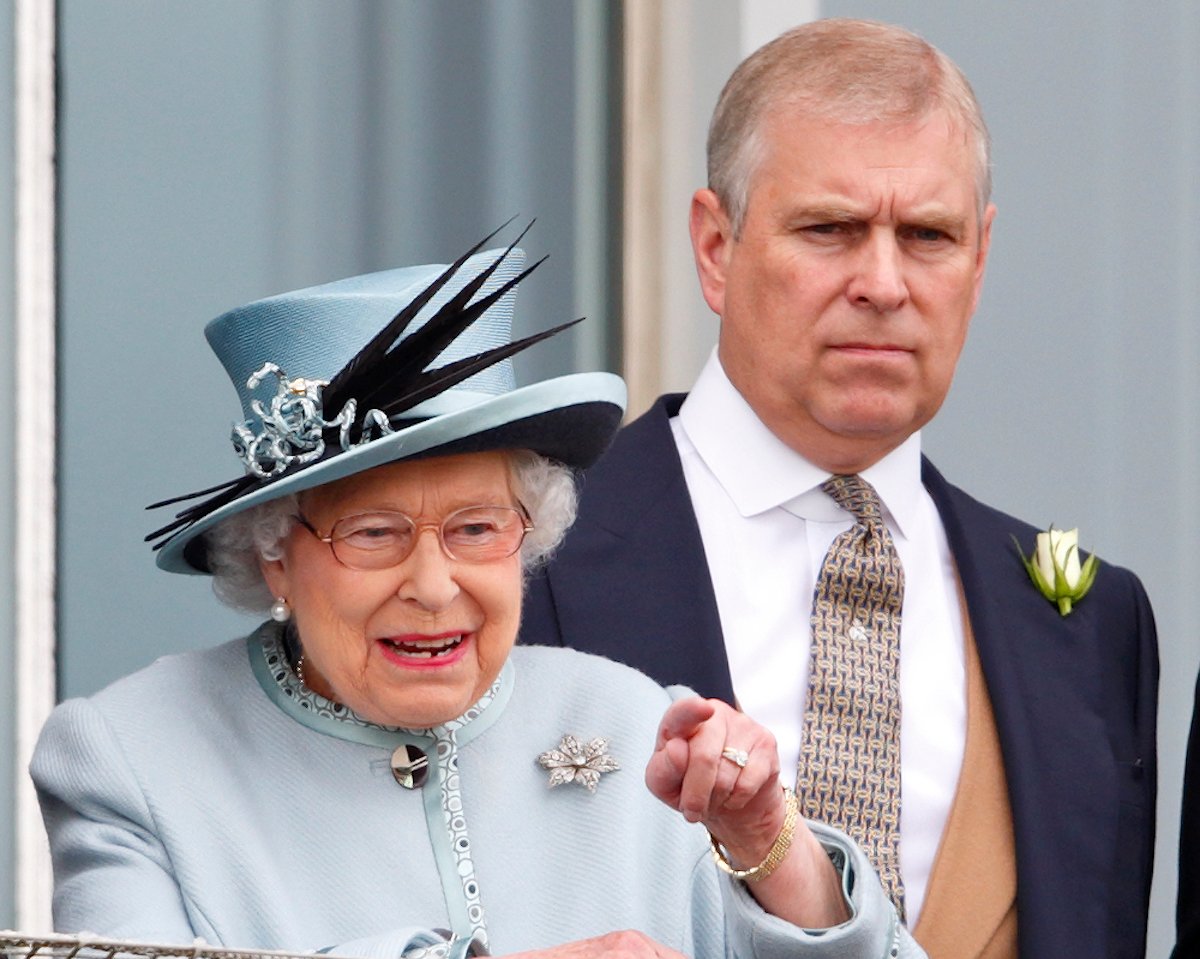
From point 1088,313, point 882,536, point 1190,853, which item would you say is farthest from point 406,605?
point 1088,313

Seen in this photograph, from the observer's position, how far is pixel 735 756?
247cm

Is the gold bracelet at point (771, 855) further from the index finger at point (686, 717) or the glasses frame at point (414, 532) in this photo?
the glasses frame at point (414, 532)

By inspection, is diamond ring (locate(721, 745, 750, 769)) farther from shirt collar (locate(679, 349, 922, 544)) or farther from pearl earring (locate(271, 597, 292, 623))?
shirt collar (locate(679, 349, 922, 544))

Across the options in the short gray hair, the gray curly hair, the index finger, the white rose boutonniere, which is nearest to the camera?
the index finger

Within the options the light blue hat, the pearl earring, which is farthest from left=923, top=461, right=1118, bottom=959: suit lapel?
the pearl earring

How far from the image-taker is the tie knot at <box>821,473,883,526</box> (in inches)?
142

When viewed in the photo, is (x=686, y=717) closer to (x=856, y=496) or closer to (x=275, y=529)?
(x=275, y=529)

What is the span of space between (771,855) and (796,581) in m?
1.03

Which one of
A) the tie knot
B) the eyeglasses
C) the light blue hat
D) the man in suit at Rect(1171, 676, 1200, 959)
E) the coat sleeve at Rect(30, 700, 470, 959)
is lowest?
the man in suit at Rect(1171, 676, 1200, 959)

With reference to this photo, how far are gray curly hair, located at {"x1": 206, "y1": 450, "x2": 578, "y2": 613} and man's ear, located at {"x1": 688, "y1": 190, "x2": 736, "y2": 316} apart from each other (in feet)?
3.12

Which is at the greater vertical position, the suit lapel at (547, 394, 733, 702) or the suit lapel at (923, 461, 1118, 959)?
the suit lapel at (547, 394, 733, 702)
